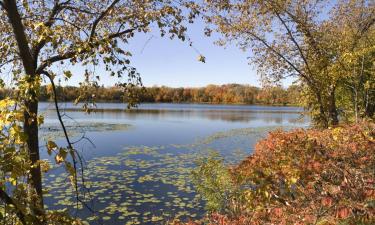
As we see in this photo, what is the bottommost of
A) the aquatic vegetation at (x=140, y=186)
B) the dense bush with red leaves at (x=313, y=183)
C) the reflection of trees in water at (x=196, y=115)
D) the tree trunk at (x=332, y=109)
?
the aquatic vegetation at (x=140, y=186)

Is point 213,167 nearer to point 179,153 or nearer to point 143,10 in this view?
point 143,10

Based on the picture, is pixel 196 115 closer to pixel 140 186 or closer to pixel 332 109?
pixel 332 109

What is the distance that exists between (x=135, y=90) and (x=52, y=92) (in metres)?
1.54

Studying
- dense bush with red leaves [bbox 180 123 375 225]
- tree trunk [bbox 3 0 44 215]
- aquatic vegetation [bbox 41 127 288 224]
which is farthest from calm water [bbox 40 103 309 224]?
dense bush with red leaves [bbox 180 123 375 225]

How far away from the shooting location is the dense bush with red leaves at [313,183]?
4207 millimetres

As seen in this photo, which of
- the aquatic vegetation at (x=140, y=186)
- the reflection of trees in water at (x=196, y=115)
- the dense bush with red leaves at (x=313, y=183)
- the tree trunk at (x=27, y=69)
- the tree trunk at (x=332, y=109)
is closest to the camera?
the tree trunk at (x=27, y=69)

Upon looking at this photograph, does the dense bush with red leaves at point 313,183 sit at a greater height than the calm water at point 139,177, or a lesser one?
greater

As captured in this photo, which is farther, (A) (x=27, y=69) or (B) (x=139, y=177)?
(B) (x=139, y=177)

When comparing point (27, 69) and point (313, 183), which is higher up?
point (27, 69)

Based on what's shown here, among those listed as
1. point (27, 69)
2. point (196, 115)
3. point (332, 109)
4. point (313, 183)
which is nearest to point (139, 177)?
point (332, 109)

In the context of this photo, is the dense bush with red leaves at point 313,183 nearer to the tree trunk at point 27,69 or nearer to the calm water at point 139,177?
the calm water at point 139,177

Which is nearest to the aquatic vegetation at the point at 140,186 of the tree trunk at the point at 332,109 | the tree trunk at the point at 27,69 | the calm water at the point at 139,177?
the calm water at the point at 139,177

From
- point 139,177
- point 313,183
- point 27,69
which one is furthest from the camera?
point 139,177

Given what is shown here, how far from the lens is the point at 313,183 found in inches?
219
